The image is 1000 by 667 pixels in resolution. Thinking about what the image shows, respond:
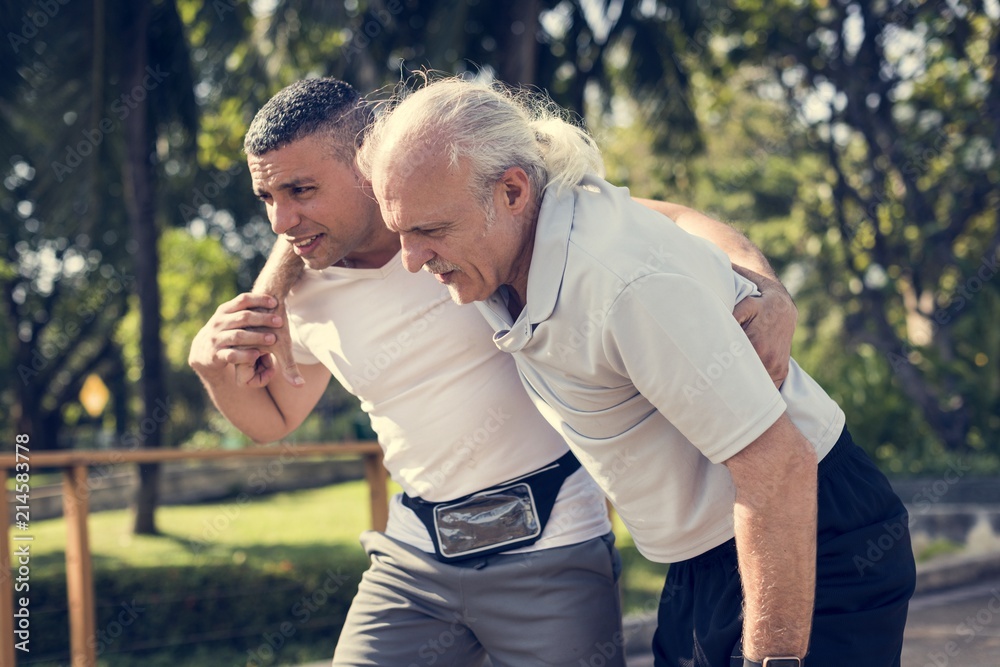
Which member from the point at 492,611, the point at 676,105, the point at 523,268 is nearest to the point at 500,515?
the point at 492,611

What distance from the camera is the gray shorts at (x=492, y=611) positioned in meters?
2.12

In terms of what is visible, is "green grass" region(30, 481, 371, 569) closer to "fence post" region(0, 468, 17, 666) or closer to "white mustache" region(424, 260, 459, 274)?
"fence post" region(0, 468, 17, 666)

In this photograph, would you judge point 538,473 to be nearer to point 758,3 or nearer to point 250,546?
point 758,3

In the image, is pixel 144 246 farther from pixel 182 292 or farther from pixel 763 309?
pixel 182 292

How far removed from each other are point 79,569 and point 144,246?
7805 mm

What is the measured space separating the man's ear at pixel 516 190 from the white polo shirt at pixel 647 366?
4 cm

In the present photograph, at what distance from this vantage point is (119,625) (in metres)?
6.63

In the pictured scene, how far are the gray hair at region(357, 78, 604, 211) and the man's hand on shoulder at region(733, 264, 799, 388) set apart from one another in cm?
40

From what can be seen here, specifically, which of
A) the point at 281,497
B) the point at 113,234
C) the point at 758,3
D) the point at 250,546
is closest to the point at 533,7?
the point at 758,3

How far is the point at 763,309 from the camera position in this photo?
1.77m

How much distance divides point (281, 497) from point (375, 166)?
17594mm

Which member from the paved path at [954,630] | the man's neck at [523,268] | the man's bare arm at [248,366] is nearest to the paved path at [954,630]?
the paved path at [954,630]

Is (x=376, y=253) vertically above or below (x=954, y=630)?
above

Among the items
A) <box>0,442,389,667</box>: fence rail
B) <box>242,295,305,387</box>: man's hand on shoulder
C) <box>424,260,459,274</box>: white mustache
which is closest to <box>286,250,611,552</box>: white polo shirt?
<box>242,295,305,387</box>: man's hand on shoulder
